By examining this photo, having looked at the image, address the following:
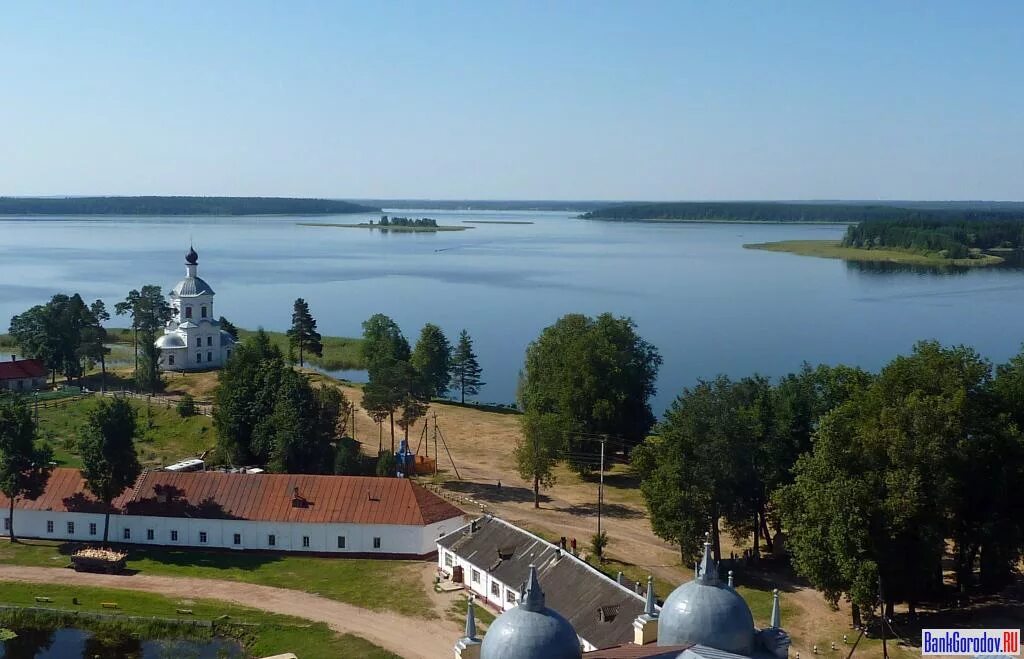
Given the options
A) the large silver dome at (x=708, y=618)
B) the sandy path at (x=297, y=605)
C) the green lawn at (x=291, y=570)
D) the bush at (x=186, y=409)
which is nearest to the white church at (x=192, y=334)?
the bush at (x=186, y=409)

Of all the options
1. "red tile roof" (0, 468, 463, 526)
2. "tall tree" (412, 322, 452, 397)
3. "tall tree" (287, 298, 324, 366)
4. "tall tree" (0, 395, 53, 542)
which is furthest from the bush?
"tall tree" (287, 298, 324, 366)

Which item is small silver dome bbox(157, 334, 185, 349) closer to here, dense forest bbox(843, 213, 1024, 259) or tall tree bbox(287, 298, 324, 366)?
tall tree bbox(287, 298, 324, 366)

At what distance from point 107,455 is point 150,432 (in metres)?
16.9

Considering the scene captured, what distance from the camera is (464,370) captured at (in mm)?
70375

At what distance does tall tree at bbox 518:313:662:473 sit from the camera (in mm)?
49844

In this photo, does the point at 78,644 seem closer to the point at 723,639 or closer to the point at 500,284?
the point at 723,639

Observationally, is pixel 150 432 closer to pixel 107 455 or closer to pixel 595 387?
pixel 107 455

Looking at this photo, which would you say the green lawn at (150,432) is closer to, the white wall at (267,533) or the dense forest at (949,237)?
the white wall at (267,533)

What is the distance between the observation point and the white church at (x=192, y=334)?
216 feet

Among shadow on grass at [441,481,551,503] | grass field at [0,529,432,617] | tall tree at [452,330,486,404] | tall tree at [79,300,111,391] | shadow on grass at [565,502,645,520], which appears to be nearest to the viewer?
grass field at [0,529,432,617]

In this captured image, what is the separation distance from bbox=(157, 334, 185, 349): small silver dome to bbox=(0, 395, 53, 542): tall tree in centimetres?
2704

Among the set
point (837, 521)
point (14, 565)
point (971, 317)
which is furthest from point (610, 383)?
point (971, 317)

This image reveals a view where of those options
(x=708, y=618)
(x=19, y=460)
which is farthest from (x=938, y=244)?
(x=708, y=618)

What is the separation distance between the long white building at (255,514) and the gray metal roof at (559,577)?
2584mm
